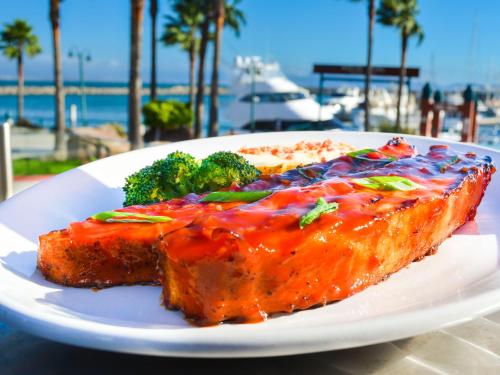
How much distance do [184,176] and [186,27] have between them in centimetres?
4210

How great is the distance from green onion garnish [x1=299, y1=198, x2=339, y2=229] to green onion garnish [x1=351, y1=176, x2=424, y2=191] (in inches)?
14.4

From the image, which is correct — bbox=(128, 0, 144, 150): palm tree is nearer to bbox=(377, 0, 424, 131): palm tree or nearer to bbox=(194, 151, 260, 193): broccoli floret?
bbox=(194, 151, 260, 193): broccoli floret

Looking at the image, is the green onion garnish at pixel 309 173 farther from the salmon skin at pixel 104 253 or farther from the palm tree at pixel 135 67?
the palm tree at pixel 135 67

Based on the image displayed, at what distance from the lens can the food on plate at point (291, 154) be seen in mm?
4034

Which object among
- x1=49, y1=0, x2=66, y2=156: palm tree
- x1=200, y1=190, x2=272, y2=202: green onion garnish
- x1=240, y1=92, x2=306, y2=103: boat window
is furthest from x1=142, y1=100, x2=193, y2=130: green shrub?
x1=200, y1=190, x2=272, y2=202: green onion garnish

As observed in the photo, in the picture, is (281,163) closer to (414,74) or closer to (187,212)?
(187,212)

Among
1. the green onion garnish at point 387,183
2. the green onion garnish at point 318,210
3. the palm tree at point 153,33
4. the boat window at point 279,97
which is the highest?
the palm tree at point 153,33

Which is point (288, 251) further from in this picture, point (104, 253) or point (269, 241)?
point (104, 253)

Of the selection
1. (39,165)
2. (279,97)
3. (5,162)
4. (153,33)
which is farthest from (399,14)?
(5,162)

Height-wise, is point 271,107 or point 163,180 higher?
point 163,180

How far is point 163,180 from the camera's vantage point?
11.4 feet

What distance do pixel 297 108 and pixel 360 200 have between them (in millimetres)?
51994

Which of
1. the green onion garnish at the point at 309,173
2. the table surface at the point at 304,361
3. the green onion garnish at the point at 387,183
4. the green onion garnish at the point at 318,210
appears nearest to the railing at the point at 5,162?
the green onion garnish at the point at 309,173

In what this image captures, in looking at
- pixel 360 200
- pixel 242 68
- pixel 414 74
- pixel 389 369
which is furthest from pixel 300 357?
pixel 242 68
